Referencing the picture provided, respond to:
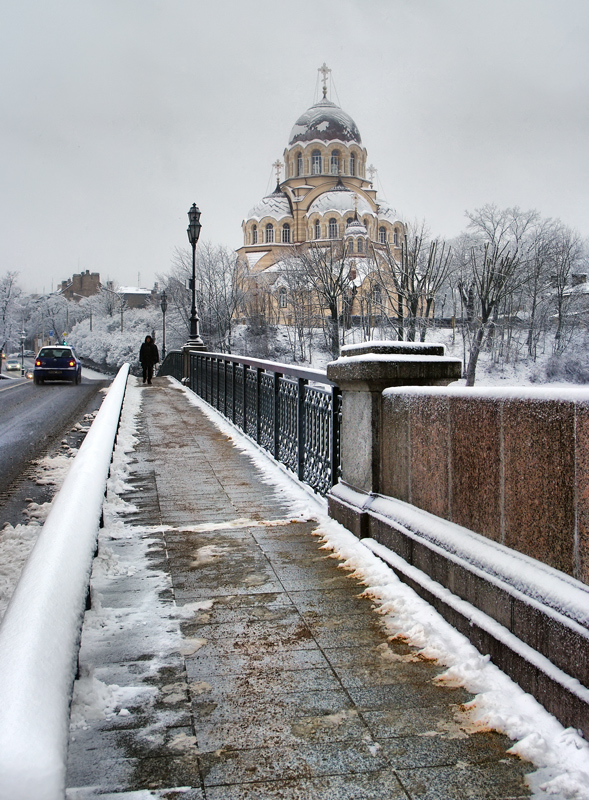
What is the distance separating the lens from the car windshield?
28.2 meters

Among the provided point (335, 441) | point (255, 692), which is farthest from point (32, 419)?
point (255, 692)

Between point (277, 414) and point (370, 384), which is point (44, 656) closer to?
point (370, 384)

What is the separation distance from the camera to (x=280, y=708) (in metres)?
2.66

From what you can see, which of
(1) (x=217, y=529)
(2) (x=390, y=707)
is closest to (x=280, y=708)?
(2) (x=390, y=707)

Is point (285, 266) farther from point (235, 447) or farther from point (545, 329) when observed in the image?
point (235, 447)

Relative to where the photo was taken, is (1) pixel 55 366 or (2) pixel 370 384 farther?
(1) pixel 55 366

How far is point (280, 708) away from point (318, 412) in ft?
12.6

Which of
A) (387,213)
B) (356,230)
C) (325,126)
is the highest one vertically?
(325,126)

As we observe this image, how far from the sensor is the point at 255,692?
278cm

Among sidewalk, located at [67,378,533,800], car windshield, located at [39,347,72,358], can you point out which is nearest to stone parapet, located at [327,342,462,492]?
sidewalk, located at [67,378,533,800]

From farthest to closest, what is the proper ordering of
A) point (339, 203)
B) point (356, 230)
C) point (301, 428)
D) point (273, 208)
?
point (273, 208), point (339, 203), point (356, 230), point (301, 428)

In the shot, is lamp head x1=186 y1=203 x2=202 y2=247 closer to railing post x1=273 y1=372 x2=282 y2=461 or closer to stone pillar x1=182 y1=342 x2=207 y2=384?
stone pillar x1=182 y1=342 x2=207 y2=384

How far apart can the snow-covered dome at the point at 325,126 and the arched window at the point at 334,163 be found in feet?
4.86

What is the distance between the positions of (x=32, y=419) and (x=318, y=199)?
68.9m
